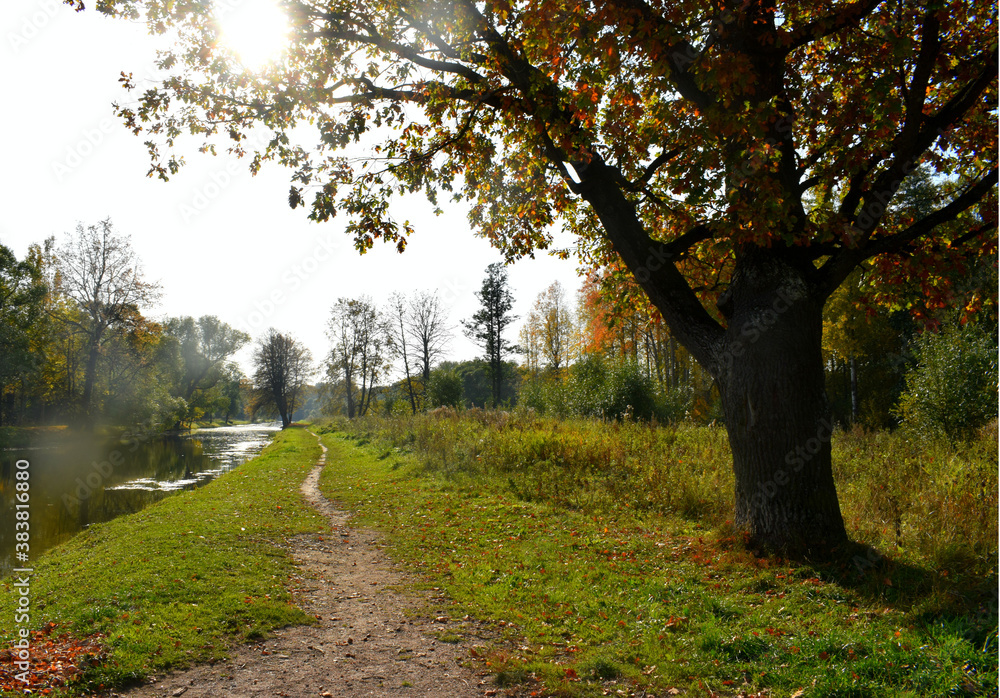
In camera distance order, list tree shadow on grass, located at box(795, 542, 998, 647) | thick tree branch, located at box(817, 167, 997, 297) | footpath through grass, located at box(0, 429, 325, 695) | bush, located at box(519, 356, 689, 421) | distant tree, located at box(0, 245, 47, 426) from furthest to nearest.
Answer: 1. distant tree, located at box(0, 245, 47, 426)
2. bush, located at box(519, 356, 689, 421)
3. thick tree branch, located at box(817, 167, 997, 297)
4. footpath through grass, located at box(0, 429, 325, 695)
5. tree shadow on grass, located at box(795, 542, 998, 647)

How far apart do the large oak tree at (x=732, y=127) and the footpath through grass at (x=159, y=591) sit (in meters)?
5.11

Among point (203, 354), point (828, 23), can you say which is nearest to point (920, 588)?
point (828, 23)

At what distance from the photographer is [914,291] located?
7781 millimetres

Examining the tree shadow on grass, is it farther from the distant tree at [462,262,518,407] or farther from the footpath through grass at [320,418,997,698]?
the distant tree at [462,262,518,407]

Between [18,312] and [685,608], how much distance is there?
4100 centimetres

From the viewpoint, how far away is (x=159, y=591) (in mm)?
6094

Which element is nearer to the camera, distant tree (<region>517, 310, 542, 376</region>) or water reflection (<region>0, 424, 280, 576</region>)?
water reflection (<region>0, 424, 280, 576</region>)

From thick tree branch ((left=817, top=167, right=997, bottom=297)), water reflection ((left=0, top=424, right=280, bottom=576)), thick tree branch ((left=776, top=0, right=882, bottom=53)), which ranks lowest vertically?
water reflection ((left=0, top=424, right=280, bottom=576))

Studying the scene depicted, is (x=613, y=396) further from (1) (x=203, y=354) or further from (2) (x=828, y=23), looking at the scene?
(1) (x=203, y=354)

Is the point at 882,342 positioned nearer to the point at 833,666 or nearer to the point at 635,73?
the point at 635,73

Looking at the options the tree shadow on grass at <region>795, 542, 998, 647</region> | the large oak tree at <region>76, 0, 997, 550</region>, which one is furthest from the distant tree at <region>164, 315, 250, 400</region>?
the tree shadow on grass at <region>795, 542, 998, 647</region>

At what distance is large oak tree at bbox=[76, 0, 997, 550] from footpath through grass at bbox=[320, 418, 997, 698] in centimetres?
109

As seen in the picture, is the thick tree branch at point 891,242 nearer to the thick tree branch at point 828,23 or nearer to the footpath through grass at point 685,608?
the thick tree branch at point 828,23

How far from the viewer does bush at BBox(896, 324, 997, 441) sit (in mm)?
13141
